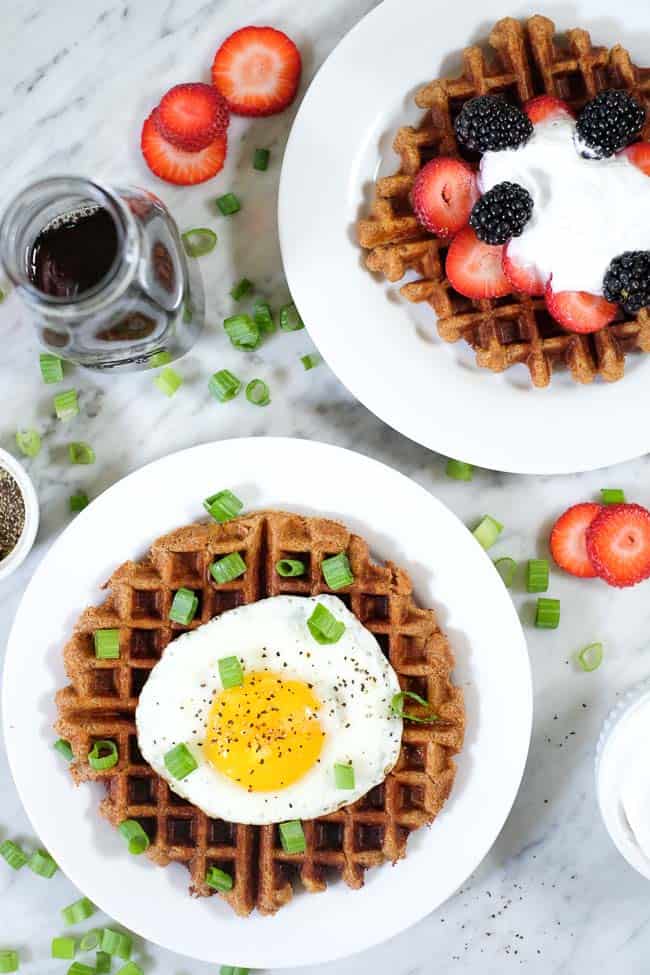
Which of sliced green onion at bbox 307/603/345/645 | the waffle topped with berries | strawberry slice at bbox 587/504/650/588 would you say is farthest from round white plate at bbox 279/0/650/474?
sliced green onion at bbox 307/603/345/645

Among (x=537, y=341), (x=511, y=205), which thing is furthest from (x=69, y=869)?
(x=511, y=205)

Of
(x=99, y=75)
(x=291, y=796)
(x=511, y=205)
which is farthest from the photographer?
(x=99, y=75)

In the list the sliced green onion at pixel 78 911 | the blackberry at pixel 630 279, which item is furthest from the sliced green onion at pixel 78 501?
the blackberry at pixel 630 279

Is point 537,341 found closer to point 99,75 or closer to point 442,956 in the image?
point 99,75

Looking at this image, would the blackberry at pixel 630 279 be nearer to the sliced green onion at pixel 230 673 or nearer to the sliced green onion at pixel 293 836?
the sliced green onion at pixel 230 673

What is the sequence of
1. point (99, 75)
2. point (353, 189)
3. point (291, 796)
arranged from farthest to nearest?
1. point (99, 75)
2. point (353, 189)
3. point (291, 796)

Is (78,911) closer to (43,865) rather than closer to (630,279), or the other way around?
(43,865)
